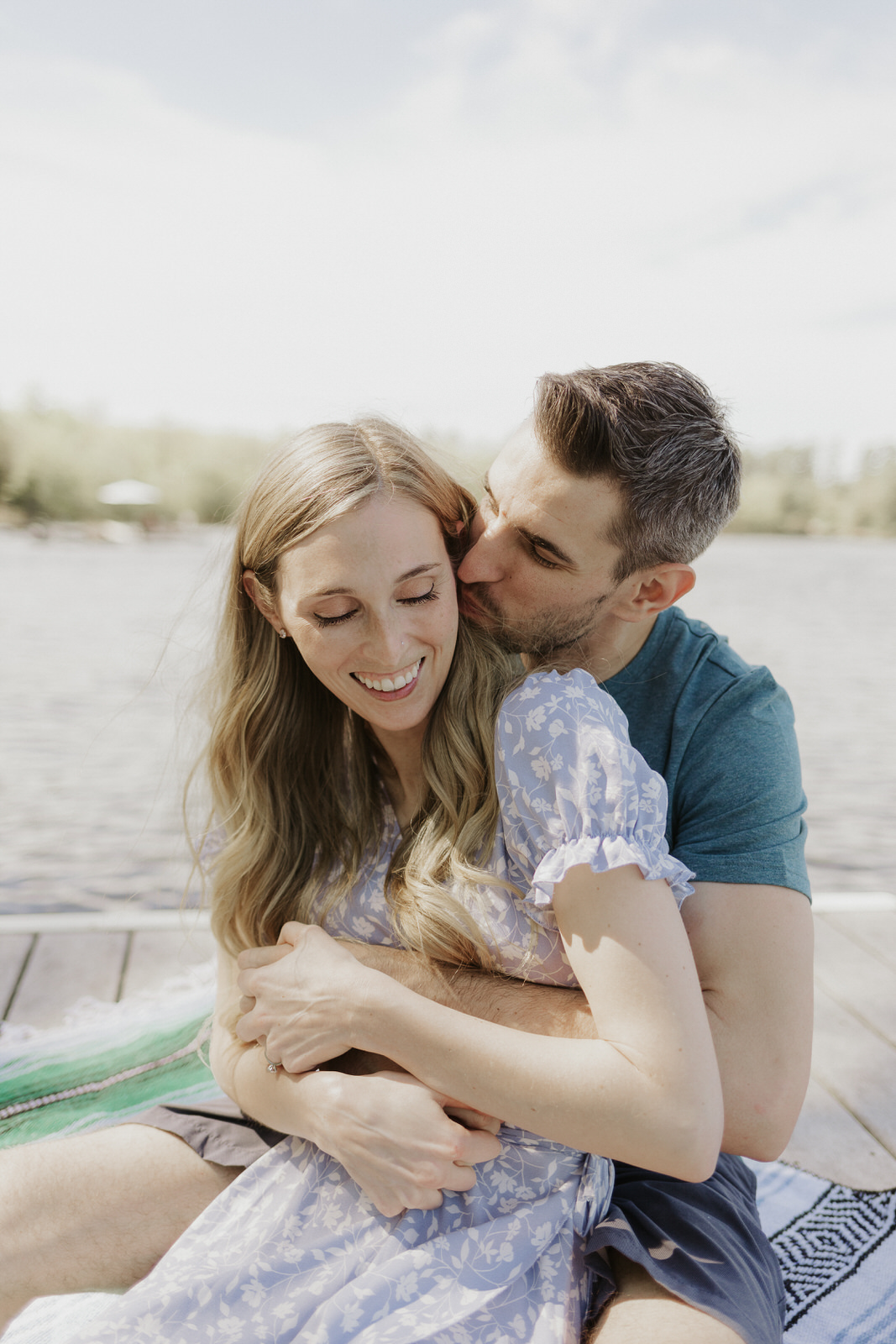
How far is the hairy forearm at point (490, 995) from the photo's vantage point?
129cm

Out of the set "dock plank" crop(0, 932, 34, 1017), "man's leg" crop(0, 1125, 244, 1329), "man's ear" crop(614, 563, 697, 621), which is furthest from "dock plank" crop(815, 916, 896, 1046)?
"dock plank" crop(0, 932, 34, 1017)

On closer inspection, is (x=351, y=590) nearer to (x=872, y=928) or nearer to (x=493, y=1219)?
(x=493, y=1219)

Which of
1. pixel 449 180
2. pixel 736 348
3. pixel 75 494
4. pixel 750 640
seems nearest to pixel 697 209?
pixel 736 348

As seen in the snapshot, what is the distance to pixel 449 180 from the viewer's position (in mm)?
37625

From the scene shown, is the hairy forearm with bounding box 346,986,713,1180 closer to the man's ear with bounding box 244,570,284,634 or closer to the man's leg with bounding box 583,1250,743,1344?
the man's leg with bounding box 583,1250,743,1344

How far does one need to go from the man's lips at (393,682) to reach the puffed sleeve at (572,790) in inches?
6.3

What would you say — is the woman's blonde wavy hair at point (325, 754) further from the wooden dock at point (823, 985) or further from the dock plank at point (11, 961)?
the dock plank at point (11, 961)

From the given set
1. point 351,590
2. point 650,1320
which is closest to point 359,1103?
point 650,1320

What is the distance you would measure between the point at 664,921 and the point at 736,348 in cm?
4392

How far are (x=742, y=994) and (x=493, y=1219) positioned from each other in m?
0.48

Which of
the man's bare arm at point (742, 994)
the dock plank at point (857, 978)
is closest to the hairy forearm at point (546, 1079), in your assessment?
the man's bare arm at point (742, 994)

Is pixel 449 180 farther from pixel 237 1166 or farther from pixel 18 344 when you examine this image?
pixel 237 1166

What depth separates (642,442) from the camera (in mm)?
1648

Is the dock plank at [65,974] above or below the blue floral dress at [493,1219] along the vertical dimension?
below
